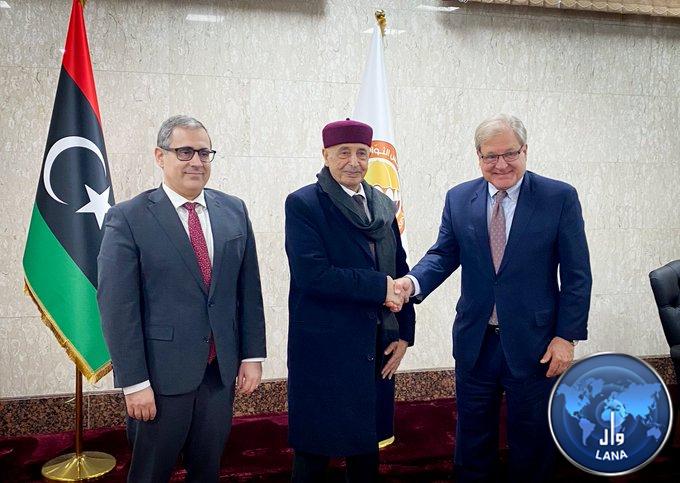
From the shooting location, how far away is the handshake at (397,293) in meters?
2.37

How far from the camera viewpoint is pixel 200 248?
2.20m

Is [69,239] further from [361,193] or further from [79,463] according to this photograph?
[361,193]

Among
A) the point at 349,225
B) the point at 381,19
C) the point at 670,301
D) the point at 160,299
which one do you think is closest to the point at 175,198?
the point at 160,299

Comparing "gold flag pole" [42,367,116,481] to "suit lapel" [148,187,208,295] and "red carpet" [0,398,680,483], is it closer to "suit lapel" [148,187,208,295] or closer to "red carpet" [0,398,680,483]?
"red carpet" [0,398,680,483]

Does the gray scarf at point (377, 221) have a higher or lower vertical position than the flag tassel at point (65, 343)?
higher

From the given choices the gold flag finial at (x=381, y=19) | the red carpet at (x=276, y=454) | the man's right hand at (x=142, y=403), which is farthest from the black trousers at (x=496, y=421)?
the gold flag finial at (x=381, y=19)

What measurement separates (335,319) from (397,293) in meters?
0.25

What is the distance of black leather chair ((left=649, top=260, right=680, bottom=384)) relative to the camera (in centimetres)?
341

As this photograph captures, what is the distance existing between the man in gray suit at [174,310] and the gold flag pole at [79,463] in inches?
42.9

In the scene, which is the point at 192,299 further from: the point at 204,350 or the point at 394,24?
the point at 394,24

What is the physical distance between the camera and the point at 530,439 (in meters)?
2.46

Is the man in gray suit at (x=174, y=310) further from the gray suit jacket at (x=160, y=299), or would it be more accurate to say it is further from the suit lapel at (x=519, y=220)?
the suit lapel at (x=519, y=220)

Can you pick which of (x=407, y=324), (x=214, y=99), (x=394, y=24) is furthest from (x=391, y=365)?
(x=394, y=24)

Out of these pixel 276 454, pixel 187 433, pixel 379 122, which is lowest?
pixel 276 454
